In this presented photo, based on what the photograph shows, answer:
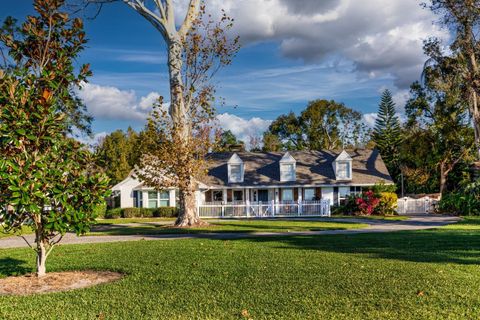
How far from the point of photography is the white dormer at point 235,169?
1532 inches

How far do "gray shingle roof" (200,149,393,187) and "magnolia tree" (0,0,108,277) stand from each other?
2688cm

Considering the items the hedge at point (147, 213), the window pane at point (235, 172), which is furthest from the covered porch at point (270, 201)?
the hedge at point (147, 213)

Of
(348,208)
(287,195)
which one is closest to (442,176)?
(348,208)

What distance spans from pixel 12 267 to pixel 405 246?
33.0 feet

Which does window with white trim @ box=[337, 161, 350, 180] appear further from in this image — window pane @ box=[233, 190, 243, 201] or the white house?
window pane @ box=[233, 190, 243, 201]

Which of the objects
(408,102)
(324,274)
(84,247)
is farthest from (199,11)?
(408,102)

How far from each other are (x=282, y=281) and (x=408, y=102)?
39.6 m

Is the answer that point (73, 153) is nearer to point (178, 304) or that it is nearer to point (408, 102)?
point (178, 304)

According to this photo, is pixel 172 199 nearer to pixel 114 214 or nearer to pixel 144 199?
pixel 144 199

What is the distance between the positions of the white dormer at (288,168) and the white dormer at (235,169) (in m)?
3.20

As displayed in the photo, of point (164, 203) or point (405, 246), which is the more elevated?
point (164, 203)

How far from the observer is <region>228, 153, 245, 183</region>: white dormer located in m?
38.9

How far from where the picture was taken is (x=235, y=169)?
39.2 m

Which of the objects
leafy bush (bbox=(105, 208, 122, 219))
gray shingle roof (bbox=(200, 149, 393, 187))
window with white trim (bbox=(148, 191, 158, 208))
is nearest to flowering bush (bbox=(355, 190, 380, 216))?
gray shingle roof (bbox=(200, 149, 393, 187))
